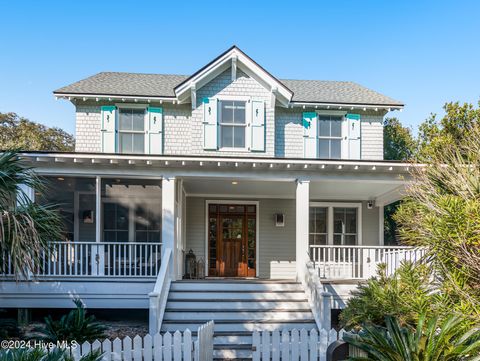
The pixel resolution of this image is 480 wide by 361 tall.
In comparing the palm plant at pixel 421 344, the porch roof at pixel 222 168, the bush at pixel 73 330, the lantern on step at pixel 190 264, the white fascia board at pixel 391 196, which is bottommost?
the bush at pixel 73 330

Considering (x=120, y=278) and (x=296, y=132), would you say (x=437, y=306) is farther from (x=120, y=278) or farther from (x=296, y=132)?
(x=296, y=132)

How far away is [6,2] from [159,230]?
8.05m

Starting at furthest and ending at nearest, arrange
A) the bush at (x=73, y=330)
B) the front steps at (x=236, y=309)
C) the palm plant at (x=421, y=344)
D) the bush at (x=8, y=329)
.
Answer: the front steps at (x=236, y=309), the bush at (x=8, y=329), the bush at (x=73, y=330), the palm plant at (x=421, y=344)

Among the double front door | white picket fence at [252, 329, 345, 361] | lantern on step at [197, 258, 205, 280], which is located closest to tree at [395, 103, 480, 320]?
white picket fence at [252, 329, 345, 361]

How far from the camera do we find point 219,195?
13734 millimetres

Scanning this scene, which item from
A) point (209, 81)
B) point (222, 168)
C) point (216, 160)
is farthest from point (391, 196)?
point (209, 81)

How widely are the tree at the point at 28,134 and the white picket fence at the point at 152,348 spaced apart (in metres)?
22.9

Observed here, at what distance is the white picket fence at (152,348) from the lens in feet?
19.9

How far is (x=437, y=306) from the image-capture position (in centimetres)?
586

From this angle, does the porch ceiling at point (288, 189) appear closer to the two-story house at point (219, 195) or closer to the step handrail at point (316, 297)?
the two-story house at point (219, 195)

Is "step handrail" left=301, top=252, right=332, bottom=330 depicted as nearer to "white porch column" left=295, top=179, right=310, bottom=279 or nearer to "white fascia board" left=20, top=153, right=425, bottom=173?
"white porch column" left=295, top=179, right=310, bottom=279

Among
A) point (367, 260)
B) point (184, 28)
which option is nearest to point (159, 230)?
point (367, 260)

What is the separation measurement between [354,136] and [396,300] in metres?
7.04

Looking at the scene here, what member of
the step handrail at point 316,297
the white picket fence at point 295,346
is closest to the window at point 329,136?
the step handrail at point 316,297
